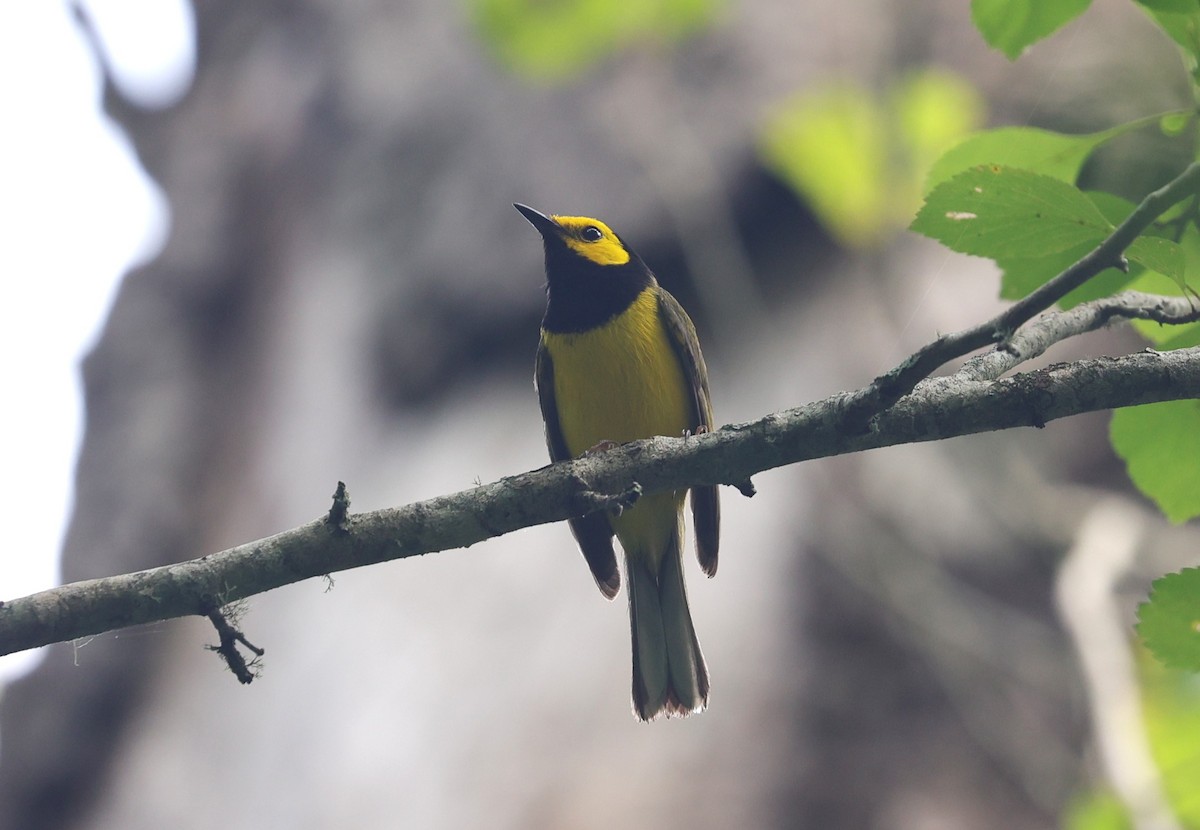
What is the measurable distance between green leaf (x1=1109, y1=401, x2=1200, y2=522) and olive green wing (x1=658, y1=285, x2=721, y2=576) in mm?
2305

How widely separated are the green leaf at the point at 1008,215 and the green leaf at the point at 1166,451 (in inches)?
16.7

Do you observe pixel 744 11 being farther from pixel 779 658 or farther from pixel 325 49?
pixel 779 658

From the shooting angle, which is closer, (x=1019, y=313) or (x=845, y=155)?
(x=1019, y=313)

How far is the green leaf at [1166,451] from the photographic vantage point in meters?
2.01

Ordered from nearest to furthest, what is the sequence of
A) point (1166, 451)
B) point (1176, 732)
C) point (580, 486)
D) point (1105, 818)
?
1. point (1166, 451)
2. point (580, 486)
3. point (1105, 818)
4. point (1176, 732)

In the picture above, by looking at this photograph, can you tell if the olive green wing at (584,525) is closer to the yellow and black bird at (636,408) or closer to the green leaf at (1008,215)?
the yellow and black bird at (636,408)

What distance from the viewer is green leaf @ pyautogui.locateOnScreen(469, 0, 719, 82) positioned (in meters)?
3.78

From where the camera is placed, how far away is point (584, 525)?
4457mm

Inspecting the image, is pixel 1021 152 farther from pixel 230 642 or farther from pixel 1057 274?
pixel 230 642

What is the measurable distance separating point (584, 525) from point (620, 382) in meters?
0.68

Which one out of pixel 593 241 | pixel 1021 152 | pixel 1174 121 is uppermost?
pixel 593 241

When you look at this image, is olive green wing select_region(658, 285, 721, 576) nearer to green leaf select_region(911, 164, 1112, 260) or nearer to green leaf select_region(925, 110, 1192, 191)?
green leaf select_region(925, 110, 1192, 191)

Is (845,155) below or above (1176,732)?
above

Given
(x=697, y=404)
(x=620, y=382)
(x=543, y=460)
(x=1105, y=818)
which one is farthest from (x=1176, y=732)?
(x=543, y=460)
